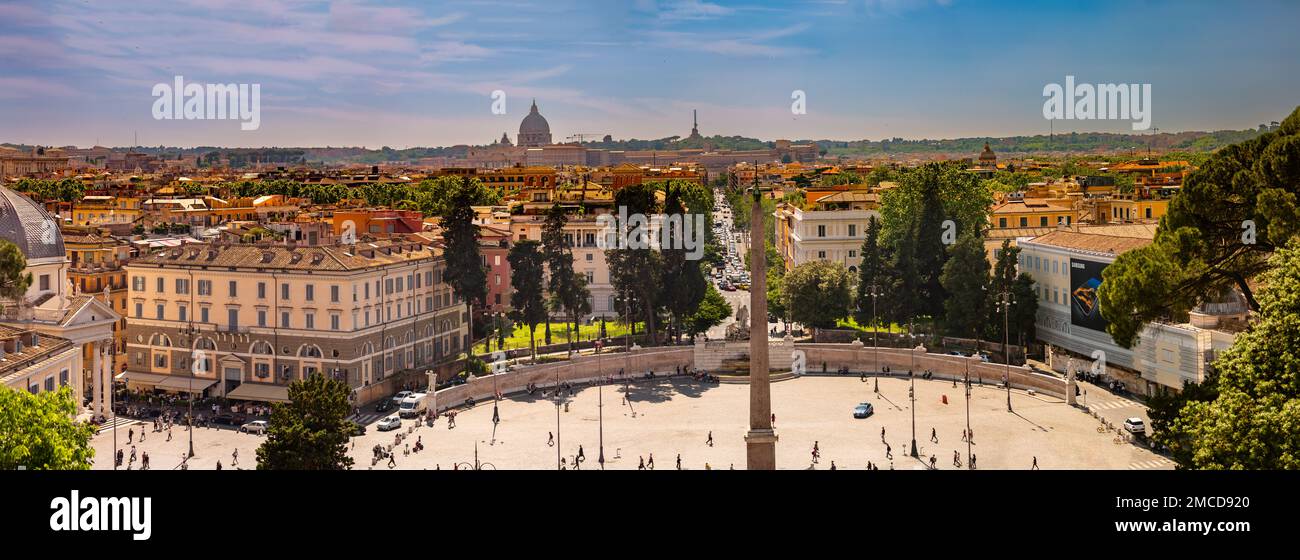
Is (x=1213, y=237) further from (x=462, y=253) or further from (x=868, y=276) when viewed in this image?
(x=462, y=253)

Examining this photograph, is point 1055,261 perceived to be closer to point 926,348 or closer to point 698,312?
point 926,348

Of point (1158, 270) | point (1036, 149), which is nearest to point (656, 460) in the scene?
point (1158, 270)

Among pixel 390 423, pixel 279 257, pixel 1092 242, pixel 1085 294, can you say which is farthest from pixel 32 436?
Result: pixel 1092 242

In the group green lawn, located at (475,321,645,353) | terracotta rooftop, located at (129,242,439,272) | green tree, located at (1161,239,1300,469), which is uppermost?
terracotta rooftop, located at (129,242,439,272)

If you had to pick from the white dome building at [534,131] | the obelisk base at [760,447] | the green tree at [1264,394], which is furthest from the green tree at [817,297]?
the white dome building at [534,131]

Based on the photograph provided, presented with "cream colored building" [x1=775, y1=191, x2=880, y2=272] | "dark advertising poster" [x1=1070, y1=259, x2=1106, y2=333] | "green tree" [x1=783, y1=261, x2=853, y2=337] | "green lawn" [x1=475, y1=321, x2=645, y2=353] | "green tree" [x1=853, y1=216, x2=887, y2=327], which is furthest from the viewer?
"cream colored building" [x1=775, y1=191, x2=880, y2=272]

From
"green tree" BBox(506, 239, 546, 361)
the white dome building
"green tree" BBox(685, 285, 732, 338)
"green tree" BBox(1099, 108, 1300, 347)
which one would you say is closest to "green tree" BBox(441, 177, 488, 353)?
"green tree" BBox(506, 239, 546, 361)

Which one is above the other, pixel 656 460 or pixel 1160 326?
pixel 1160 326

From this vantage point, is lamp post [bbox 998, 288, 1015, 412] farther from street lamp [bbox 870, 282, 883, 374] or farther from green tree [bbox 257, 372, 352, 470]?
green tree [bbox 257, 372, 352, 470]
